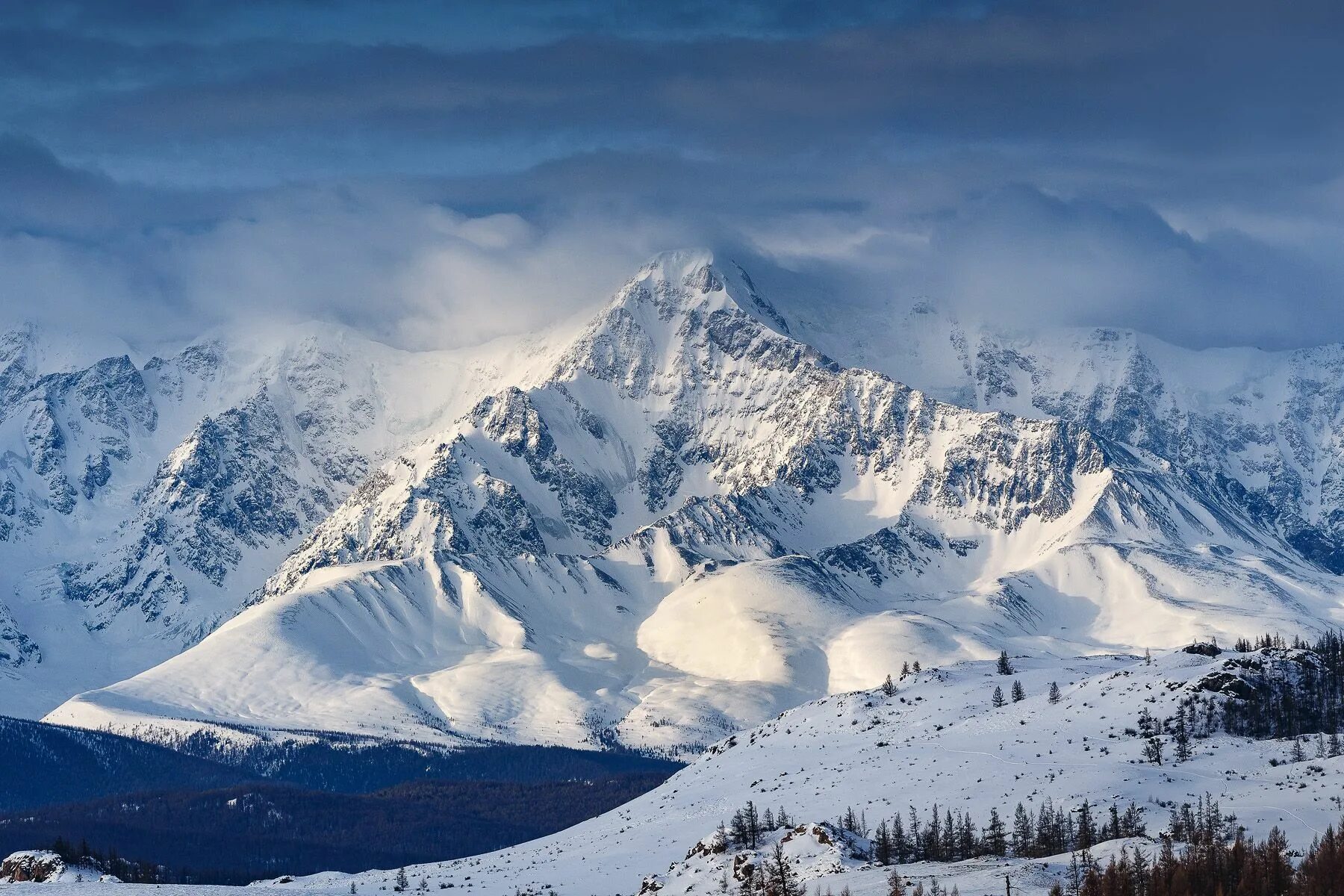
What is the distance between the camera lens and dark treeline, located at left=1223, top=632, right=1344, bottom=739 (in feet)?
561

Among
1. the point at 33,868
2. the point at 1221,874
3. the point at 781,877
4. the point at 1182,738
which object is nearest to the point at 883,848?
the point at 781,877

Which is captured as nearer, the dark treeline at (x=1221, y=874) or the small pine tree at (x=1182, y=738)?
the dark treeline at (x=1221, y=874)

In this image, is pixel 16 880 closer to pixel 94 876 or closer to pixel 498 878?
pixel 94 876

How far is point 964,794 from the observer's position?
159 metres

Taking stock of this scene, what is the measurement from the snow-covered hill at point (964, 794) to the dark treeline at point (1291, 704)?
148 cm

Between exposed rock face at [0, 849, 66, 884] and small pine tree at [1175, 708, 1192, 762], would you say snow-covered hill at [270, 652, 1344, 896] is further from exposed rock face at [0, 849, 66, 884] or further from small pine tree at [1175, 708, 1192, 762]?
exposed rock face at [0, 849, 66, 884]

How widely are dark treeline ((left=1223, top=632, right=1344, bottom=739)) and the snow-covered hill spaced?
148cm

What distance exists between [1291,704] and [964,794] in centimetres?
3430

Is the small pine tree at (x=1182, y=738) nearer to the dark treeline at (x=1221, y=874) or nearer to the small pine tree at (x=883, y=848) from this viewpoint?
the small pine tree at (x=883, y=848)

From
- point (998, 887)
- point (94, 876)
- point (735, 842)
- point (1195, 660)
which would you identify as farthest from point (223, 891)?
point (1195, 660)

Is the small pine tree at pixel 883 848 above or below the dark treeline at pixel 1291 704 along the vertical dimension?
below

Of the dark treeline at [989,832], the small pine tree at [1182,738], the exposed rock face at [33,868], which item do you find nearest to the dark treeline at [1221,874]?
the dark treeline at [989,832]

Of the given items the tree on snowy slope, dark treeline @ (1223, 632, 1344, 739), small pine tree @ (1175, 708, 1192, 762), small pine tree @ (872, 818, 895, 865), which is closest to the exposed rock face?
the tree on snowy slope

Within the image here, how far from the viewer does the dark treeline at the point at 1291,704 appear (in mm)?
171000
